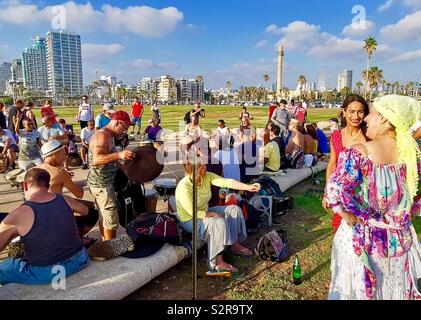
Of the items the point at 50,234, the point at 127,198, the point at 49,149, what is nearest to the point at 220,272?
the point at 127,198

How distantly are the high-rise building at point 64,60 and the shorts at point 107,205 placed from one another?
106610 millimetres

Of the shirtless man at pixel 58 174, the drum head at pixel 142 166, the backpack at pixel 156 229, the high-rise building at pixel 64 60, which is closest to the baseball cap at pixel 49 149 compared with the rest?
the shirtless man at pixel 58 174

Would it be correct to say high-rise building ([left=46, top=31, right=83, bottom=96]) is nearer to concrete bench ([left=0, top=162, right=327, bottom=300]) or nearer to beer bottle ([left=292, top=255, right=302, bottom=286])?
concrete bench ([left=0, top=162, right=327, bottom=300])

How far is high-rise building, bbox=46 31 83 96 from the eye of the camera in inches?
4198

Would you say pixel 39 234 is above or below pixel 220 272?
above

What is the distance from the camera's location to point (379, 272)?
2471mm

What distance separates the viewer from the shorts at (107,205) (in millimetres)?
4230

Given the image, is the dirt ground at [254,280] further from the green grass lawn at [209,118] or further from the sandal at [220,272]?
the green grass lawn at [209,118]

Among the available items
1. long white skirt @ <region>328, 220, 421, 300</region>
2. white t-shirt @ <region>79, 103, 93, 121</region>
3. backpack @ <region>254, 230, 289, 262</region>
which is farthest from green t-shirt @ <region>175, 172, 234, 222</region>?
white t-shirt @ <region>79, 103, 93, 121</region>

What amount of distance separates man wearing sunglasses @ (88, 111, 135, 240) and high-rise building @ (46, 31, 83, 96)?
106 metres

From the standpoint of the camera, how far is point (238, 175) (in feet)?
20.6

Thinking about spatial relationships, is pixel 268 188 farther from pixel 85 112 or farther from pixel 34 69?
pixel 34 69

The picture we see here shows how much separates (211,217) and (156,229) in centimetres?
70

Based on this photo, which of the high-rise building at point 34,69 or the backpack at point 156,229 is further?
the high-rise building at point 34,69
